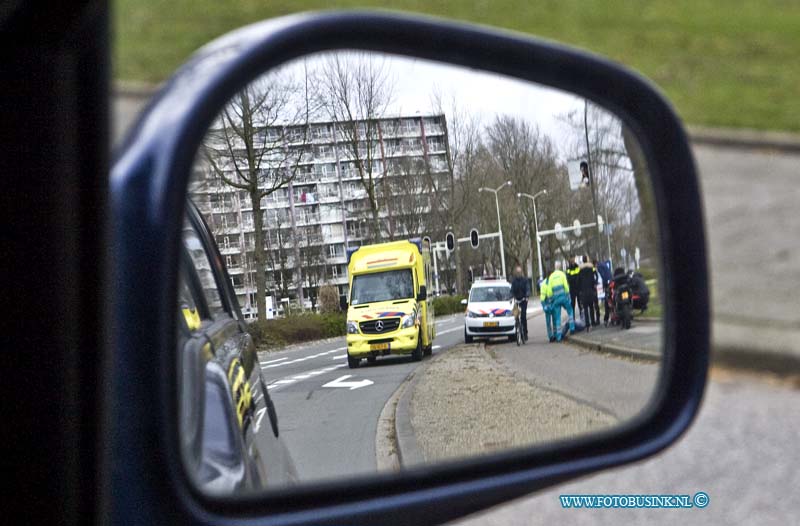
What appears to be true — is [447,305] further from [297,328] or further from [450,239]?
[297,328]

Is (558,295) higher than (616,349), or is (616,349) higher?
(558,295)

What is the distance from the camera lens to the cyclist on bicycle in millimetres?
1512

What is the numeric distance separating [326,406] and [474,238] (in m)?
0.38

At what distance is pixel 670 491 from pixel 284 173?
15.8ft

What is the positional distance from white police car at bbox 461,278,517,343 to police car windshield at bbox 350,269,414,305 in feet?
0.36

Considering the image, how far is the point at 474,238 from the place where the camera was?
1.47 metres

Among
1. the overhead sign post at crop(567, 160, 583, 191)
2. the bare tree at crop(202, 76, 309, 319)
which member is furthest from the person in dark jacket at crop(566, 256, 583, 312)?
the bare tree at crop(202, 76, 309, 319)

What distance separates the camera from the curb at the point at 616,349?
5.67 ft

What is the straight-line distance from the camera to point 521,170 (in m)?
1.55

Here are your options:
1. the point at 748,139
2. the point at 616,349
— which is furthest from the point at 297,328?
the point at 748,139

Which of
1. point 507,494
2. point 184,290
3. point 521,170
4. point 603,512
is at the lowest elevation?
point 603,512

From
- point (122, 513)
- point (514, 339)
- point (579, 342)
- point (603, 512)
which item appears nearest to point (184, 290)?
point (122, 513)

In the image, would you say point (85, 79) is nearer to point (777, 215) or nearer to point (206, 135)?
point (206, 135)

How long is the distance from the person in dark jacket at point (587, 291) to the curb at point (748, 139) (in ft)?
37.3
